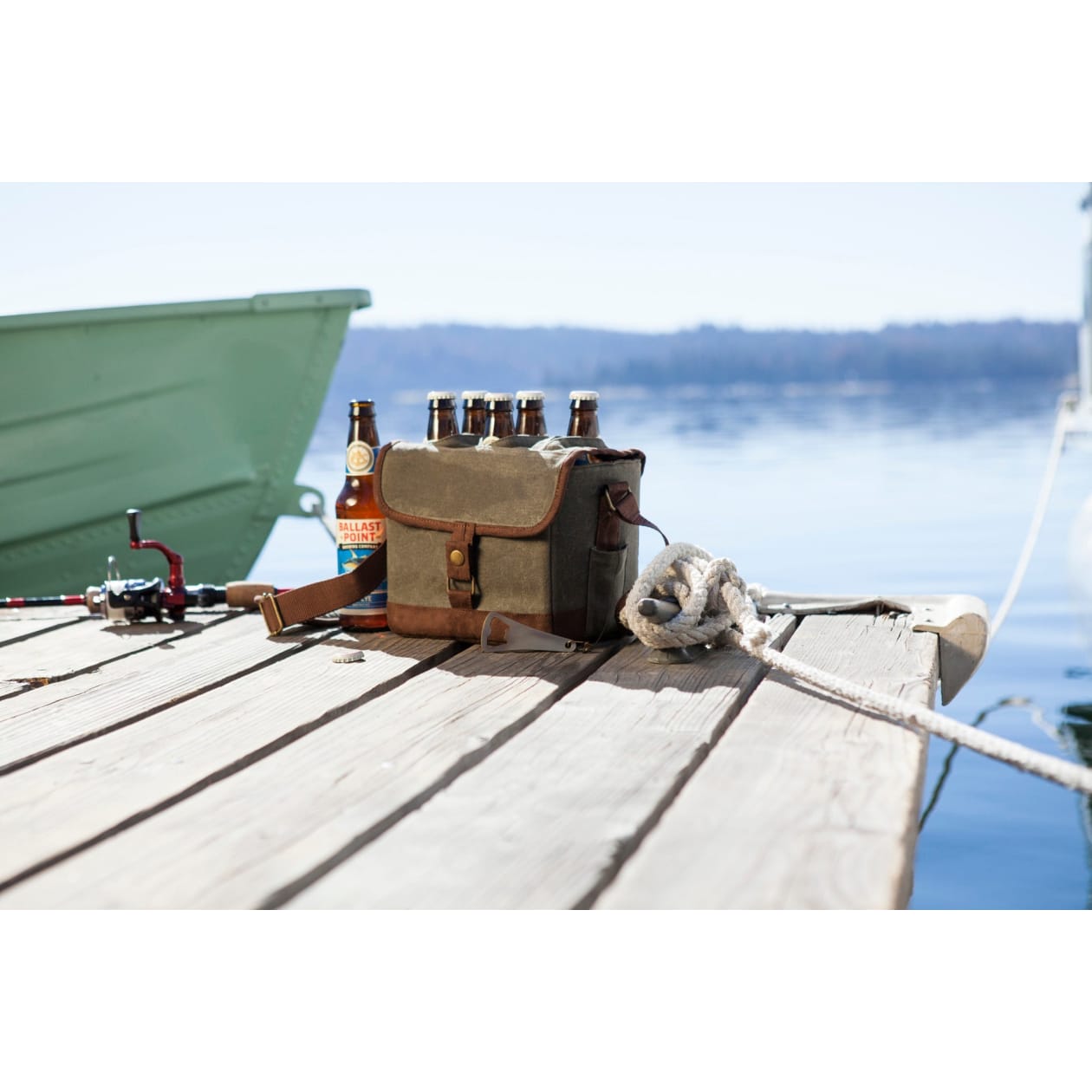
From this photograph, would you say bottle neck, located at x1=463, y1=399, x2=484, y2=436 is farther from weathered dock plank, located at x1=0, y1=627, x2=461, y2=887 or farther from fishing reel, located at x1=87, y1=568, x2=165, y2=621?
fishing reel, located at x1=87, y1=568, x2=165, y2=621

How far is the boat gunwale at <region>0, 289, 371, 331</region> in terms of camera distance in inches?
185

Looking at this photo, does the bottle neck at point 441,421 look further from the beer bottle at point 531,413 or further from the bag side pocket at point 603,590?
the bag side pocket at point 603,590

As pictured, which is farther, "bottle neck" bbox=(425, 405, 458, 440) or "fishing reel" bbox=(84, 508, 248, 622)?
"fishing reel" bbox=(84, 508, 248, 622)

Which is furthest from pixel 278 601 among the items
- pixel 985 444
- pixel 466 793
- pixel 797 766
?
pixel 985 444

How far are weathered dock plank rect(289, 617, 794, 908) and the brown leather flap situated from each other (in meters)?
0.38

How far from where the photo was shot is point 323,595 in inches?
106

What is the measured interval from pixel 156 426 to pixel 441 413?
2960 millimetres

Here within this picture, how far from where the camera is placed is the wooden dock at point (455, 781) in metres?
1.33

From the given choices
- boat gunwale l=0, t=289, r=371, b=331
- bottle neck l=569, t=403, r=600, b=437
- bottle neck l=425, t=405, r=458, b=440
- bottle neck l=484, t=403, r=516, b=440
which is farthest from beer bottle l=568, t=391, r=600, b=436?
boat gunwale l=0, t=289, r=371, b=331

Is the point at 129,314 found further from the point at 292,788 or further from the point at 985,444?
the point at 985,444

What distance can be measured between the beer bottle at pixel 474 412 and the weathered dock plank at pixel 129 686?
58 centimetres

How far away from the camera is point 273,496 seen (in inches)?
225

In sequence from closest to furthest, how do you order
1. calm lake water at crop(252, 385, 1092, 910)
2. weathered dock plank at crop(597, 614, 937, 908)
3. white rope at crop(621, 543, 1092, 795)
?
weathered dock plank at crop(597, 614, 937, 908) → white rope at crop(621, 543, 1092, 795) → calm lake water at crop(252, 385, 1092, 910)
